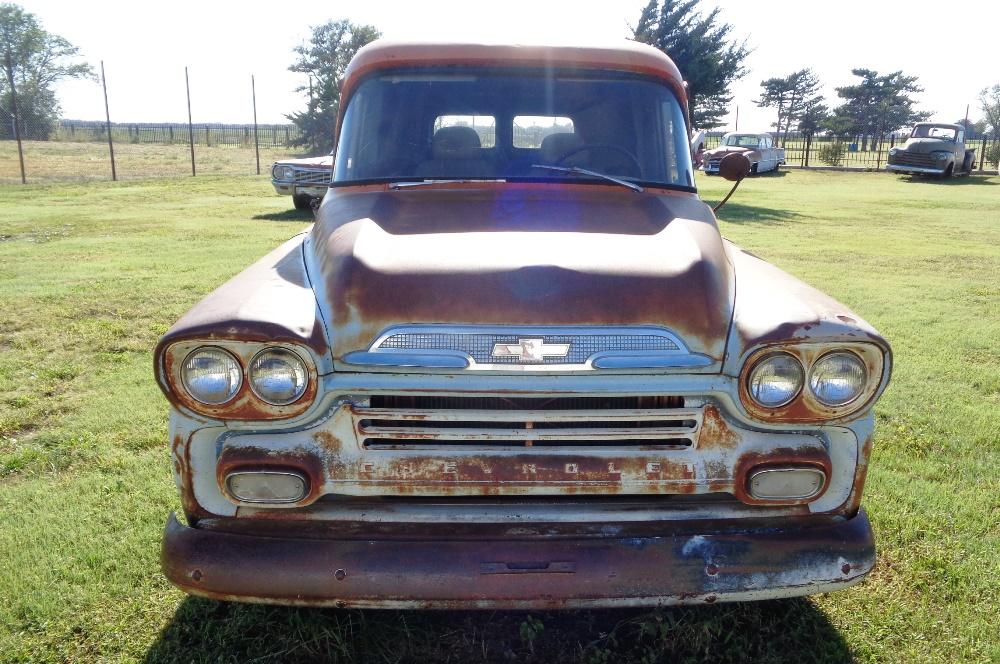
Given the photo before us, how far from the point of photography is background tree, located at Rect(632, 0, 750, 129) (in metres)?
21.7

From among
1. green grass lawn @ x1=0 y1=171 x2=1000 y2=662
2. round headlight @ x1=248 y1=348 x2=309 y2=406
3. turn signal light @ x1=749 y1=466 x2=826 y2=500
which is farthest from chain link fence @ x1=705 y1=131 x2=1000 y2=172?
round headlight @ x1=248 y1=348 x2=309 y2=406

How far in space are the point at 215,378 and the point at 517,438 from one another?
35.8 inches

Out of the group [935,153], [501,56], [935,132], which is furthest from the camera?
[935,132]

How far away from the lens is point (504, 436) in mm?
2236

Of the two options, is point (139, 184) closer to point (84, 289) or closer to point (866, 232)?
point (84, 289)

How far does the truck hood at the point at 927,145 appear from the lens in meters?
27.6

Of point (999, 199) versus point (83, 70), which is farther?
point (83, 70)

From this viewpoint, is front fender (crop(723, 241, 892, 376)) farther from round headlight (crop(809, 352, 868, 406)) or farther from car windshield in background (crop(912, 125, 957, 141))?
car windshield in background (crop(912, 125, 957, 141))

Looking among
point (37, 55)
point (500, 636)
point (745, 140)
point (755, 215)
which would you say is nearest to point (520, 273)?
point (500, 636)

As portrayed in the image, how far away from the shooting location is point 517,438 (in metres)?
2.24

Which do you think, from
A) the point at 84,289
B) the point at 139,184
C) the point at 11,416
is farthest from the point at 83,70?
the point at 11,416

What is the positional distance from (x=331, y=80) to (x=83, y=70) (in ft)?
59.3

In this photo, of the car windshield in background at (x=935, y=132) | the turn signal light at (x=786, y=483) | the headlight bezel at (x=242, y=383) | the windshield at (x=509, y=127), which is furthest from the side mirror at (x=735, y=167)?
the car windshield in background at (x=935, y=132)

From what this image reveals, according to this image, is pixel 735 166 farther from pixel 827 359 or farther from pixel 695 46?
pixel 695 46
